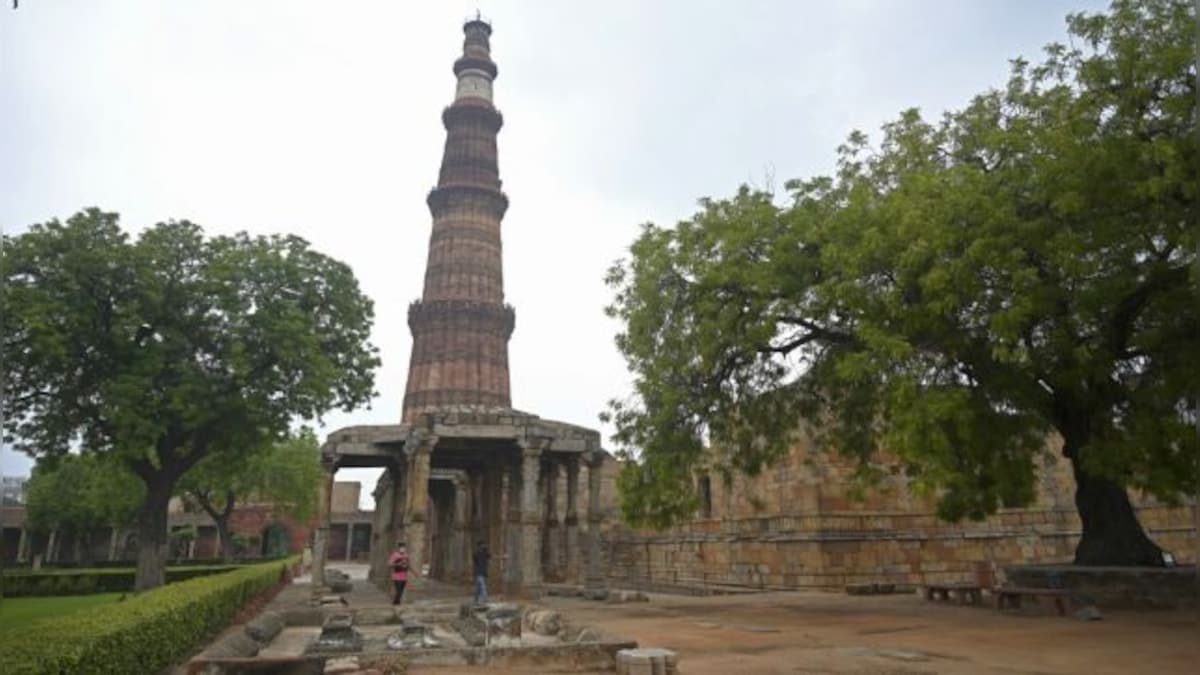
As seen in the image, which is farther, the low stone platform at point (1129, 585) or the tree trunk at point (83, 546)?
the tree trunk at point (83, 546)

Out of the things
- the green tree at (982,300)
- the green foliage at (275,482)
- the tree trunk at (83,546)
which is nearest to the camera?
the green tree at (982,300)

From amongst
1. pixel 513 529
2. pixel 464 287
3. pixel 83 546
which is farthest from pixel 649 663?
pixel 83 546

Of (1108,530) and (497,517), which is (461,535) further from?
(1108,530)

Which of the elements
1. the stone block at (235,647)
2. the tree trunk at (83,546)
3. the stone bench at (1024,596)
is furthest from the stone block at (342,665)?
the tree trunk at (83,546)

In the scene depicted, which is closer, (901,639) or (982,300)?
(901,639)

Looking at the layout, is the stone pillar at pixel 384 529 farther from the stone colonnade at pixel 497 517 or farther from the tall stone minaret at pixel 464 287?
the tall stone minaret at pixel 464 287

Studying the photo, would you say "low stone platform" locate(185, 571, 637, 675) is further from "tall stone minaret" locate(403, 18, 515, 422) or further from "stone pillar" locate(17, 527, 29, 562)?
"stone pillar" locate(17, 527, 29, 562)

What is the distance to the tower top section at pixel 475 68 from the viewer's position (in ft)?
143

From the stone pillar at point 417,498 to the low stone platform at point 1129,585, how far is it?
12753 millimetres

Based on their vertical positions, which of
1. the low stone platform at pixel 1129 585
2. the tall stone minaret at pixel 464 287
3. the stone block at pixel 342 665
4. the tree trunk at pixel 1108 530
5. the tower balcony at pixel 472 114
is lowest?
the stone block at pixel 342 665

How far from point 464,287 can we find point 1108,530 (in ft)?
97.5

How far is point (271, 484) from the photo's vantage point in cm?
4159

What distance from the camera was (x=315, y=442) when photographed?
4703 cm

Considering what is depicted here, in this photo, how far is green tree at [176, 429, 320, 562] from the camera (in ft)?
117
